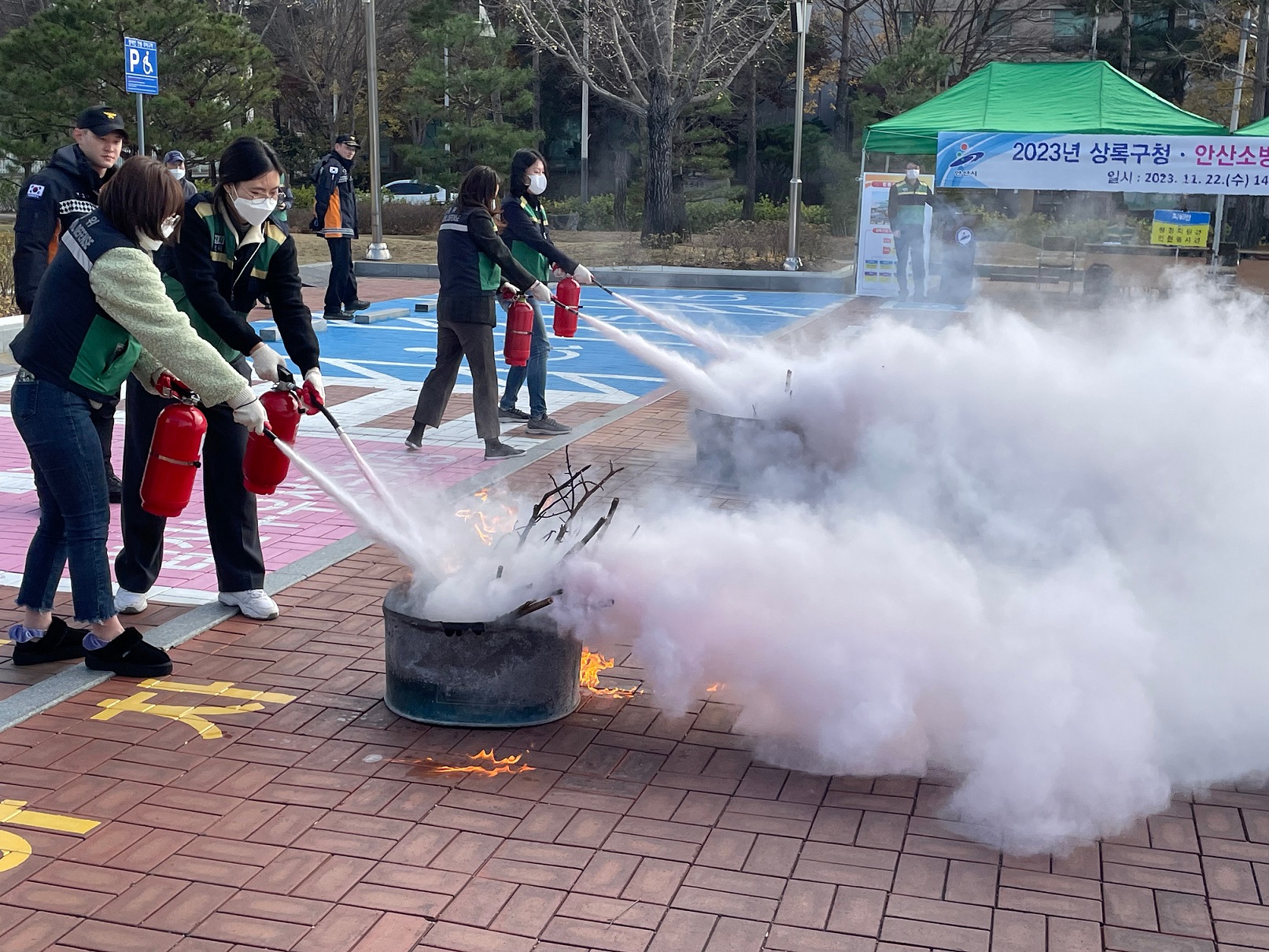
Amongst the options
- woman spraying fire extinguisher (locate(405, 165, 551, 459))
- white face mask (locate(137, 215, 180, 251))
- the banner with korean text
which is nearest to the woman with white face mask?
white face mask (locate(137, 215, 180, 251))

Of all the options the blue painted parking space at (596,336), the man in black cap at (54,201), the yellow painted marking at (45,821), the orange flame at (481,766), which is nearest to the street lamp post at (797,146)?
the blue painted parking space at (596,336)

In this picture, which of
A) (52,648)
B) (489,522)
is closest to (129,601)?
(52,648)

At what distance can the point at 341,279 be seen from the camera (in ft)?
52.0

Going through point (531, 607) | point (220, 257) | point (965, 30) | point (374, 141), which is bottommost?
point (531, 607)

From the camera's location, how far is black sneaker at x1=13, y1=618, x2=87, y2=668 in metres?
4.75

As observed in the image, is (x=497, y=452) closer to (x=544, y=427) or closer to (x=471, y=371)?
(x=471, y=371)

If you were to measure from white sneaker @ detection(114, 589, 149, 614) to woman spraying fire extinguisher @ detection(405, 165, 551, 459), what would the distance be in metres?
3.23

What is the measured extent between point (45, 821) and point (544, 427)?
227 inches

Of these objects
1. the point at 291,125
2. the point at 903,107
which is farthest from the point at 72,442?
the point at 291,125

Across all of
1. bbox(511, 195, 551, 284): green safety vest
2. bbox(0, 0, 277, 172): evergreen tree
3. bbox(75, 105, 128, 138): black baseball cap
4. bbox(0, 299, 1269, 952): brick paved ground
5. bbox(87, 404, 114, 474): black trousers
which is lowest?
bbox(0, 299, 1269, 952): brick paved ground

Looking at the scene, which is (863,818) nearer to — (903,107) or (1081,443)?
(1081,443)

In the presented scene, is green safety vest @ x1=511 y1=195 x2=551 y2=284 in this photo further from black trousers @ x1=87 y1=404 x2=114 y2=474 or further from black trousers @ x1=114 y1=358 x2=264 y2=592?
black trousers @ x1=114 y1=358 x2=264 y2=592

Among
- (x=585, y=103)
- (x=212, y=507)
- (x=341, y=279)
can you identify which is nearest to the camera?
(x=212, y=507)

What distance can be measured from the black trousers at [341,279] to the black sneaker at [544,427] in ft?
24.0
